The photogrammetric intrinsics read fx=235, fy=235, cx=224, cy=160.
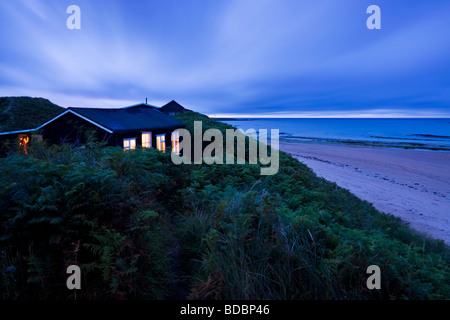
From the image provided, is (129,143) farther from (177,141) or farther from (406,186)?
(406,186)

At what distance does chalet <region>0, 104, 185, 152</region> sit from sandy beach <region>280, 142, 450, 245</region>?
14.0 m

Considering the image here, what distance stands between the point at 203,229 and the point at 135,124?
12.9 metres

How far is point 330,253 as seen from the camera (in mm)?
3330

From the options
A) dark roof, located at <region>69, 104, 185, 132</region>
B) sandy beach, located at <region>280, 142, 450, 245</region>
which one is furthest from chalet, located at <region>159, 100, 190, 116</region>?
sandy beach, located at <region>280, 142, 450, 245</region>

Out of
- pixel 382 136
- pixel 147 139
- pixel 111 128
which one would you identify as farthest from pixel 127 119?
pixel 382 136

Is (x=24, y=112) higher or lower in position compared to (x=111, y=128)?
higher

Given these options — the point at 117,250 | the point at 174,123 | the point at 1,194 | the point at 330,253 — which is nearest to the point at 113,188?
the point at 117,250

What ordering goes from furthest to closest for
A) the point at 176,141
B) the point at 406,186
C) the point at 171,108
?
the point at 171,108
the point at 176,141
the point at 406,186

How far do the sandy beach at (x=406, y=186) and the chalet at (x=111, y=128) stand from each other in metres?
14.0

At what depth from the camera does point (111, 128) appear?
1352 cm

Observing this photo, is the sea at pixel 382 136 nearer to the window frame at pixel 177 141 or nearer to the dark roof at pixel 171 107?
the dark roof at pixel 171 107

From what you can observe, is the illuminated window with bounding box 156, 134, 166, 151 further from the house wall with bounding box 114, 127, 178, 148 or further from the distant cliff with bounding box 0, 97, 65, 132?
the distant cliff with bounding box 0, 97, 65, 132

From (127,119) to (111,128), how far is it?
2425mm
